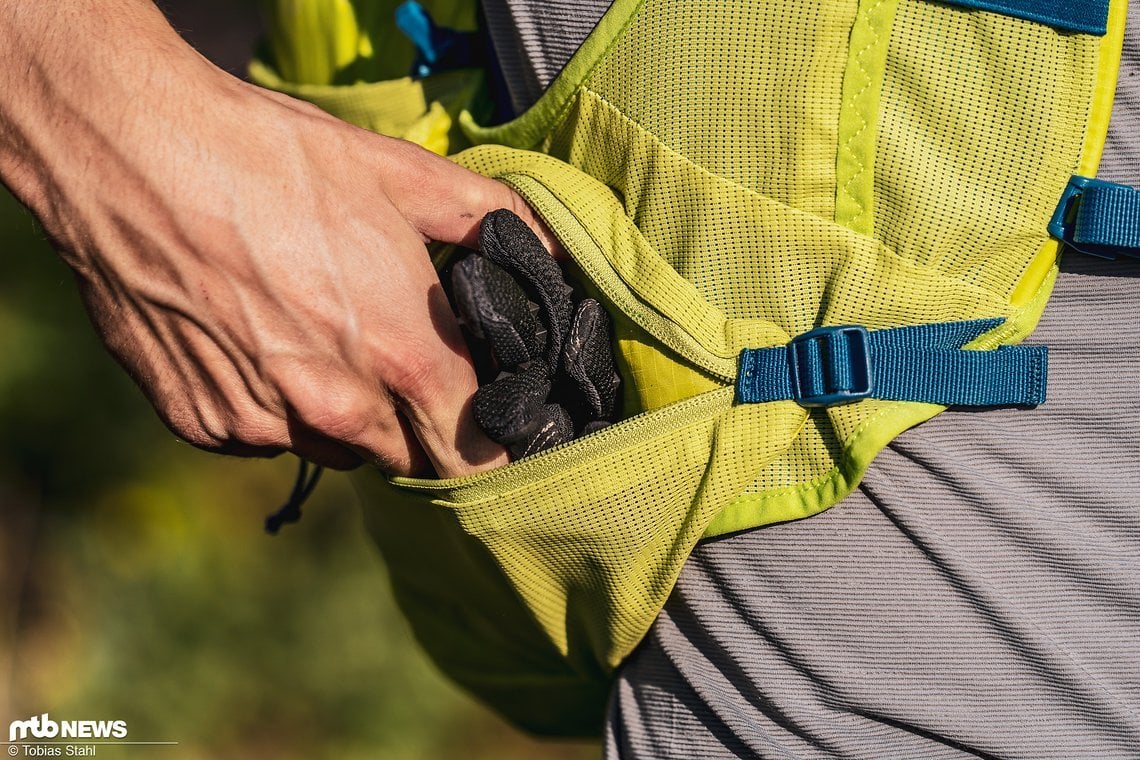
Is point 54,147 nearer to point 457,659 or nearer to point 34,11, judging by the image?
point 34,11

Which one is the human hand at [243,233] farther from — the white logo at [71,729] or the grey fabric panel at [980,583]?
the white logo at [71,729]

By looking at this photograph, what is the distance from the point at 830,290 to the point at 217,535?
216 centimetres

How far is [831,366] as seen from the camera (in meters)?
0.86

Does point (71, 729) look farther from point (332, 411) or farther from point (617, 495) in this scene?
point (617, 495)

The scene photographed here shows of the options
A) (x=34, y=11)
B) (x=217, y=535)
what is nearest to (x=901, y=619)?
(x=34, y=11)

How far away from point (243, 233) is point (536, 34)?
350 millimetres

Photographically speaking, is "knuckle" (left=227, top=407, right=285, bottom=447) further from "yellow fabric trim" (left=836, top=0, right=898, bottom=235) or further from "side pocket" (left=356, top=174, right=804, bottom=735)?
"yellow fabric trim" (left=836, top=0, right=898, bottom=235)

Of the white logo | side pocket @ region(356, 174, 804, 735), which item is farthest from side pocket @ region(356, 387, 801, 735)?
the white logo

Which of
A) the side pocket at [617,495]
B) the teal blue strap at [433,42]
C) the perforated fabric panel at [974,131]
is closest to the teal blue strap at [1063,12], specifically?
the perforated fabric panel at [974,131]

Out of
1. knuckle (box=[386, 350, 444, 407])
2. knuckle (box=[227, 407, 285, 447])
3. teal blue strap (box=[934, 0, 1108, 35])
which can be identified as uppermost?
teal blue strap (box=[934, 0, 1108, 35])

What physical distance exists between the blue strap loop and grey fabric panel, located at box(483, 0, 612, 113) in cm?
45

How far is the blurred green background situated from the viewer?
8.28ft

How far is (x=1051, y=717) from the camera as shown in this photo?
0.94 meters

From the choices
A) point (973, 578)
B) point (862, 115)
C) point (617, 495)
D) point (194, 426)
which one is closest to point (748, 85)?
point (862, 115)
